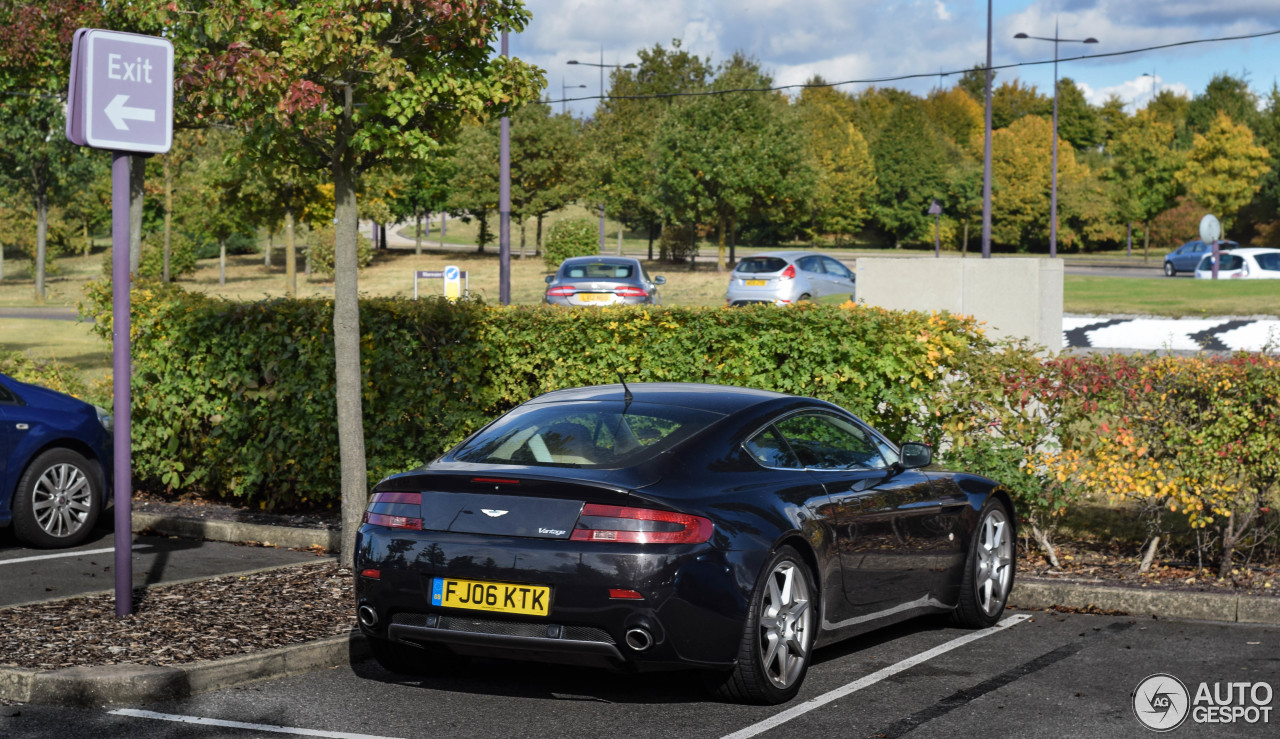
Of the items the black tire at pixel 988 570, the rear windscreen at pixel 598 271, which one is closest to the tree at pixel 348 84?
the black tire at pixel 988 570

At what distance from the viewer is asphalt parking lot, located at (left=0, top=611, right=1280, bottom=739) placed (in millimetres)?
5324

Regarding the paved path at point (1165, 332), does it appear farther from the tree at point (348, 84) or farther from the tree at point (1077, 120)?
the tree at point (1077, 120)

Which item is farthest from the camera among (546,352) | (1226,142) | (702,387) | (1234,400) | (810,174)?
(1226,142)

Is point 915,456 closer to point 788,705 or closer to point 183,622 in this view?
point 788,705

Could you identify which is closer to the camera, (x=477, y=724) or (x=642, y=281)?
(x=477, y=724)

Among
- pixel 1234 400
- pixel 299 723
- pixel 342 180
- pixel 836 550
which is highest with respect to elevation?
pixel 342 180

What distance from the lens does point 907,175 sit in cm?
8250

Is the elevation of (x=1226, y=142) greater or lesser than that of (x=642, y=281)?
greater

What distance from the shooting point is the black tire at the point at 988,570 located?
290 inches

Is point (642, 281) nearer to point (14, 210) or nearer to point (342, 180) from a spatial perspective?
point (342, 180)

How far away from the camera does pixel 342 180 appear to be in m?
8.67

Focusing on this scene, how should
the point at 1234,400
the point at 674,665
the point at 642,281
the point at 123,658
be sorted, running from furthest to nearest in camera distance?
the point at 642,281 < the point at 1234,400 < the point at 123,658 < the point at 674,665

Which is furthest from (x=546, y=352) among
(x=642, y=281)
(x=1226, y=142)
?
(x=1226, y=142)

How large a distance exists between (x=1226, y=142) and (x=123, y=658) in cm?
6864
